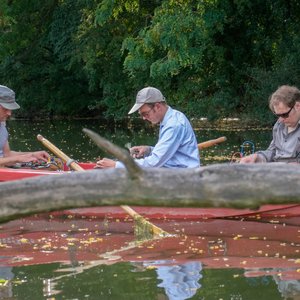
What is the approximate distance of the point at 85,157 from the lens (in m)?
19.3

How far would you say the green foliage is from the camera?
24109mm

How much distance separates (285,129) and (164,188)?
6.03 meters

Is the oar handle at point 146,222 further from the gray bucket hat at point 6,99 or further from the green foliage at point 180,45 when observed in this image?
the green foliage at point 180,45

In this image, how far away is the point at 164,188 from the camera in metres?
4.34

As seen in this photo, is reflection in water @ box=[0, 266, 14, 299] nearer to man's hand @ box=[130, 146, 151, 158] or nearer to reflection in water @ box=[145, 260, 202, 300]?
reflection in water @ box=[145, 260, 202, 300]

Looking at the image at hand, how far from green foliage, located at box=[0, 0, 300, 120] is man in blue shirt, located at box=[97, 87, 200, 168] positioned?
1309 centimetres

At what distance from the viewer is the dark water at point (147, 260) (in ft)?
23.5

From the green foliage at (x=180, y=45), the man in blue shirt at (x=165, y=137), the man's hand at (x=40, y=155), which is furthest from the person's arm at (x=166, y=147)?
the green foliage at (x=180, y=45)

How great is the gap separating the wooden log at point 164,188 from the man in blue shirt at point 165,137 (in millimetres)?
5556

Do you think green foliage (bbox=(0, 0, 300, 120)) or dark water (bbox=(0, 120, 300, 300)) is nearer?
dark water (bbox=(0, 120, 300, 300))

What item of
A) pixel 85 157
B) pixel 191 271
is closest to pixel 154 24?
pixel 85 157

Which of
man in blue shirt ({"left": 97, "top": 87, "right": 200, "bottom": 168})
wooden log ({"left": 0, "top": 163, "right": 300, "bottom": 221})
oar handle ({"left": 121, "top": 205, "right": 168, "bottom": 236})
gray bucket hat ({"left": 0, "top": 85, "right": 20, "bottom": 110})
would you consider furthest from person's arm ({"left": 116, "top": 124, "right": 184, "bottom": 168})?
wooden log ({"left": 0, "top": 163, "right": 300, "bottom": 221})

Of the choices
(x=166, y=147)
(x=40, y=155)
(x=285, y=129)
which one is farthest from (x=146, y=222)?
(x=40, y=155)

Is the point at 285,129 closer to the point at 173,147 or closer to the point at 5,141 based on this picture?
the point at 173,147
